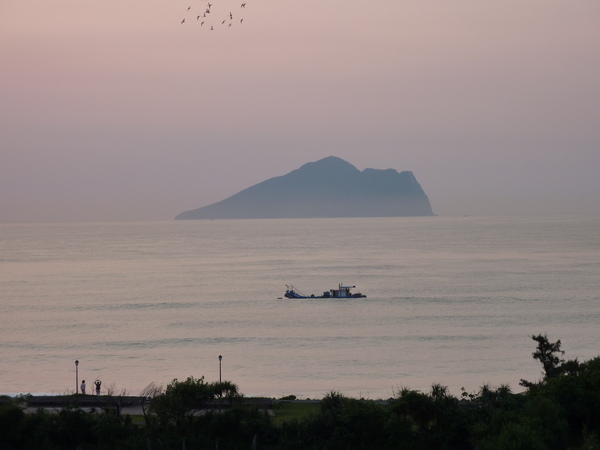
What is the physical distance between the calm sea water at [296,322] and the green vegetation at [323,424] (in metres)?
15.3

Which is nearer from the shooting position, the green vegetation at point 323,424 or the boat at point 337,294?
the green vegetation at point 323,424

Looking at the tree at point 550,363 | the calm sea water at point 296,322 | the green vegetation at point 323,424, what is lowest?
the green vegetation at point 323,424

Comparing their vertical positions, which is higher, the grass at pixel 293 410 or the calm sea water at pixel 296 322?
the calm sea water at pixel 296 322

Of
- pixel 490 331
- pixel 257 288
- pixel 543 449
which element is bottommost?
pixel 543 449

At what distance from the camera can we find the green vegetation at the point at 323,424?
67.0 feet

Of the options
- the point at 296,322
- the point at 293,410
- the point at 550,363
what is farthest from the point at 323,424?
the point at 296,322

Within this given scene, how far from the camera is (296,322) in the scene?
6144 centimetres

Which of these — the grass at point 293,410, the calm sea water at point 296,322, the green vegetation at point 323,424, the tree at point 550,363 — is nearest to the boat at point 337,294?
the calm sea water at point 296,322

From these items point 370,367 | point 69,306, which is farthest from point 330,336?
point 69,306

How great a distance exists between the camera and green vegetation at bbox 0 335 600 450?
20422 mm

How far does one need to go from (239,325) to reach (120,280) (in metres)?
36.2

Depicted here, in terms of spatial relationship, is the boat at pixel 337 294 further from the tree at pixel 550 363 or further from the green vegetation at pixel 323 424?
the green vegetation at pixel 323 424

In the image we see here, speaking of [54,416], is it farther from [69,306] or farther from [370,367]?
[69,306]

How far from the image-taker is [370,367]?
43.8 m
